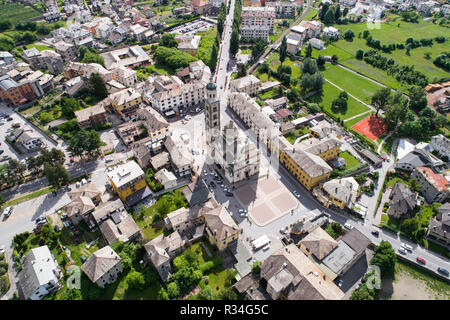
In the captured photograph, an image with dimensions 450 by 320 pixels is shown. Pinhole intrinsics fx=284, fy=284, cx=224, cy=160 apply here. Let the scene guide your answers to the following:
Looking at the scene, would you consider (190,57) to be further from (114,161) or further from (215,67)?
(114,161)

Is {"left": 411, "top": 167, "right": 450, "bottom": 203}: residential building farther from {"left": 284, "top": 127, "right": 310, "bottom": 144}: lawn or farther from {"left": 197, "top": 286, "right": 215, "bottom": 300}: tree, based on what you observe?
{"left": 197, "top": 286, "right": 215, "bottom": 300}: tree

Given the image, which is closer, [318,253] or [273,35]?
[318,253]

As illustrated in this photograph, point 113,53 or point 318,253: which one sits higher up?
point 113,53

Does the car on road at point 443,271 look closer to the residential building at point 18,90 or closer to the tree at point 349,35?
the tree at point 349,35

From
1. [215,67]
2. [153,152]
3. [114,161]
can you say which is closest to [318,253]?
[153,152]

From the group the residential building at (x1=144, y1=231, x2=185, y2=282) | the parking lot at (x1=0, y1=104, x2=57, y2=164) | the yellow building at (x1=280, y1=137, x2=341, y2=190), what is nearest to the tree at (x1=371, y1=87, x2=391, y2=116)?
the yellow building at (x1=280, y1=137, x2=341, y2=190)
